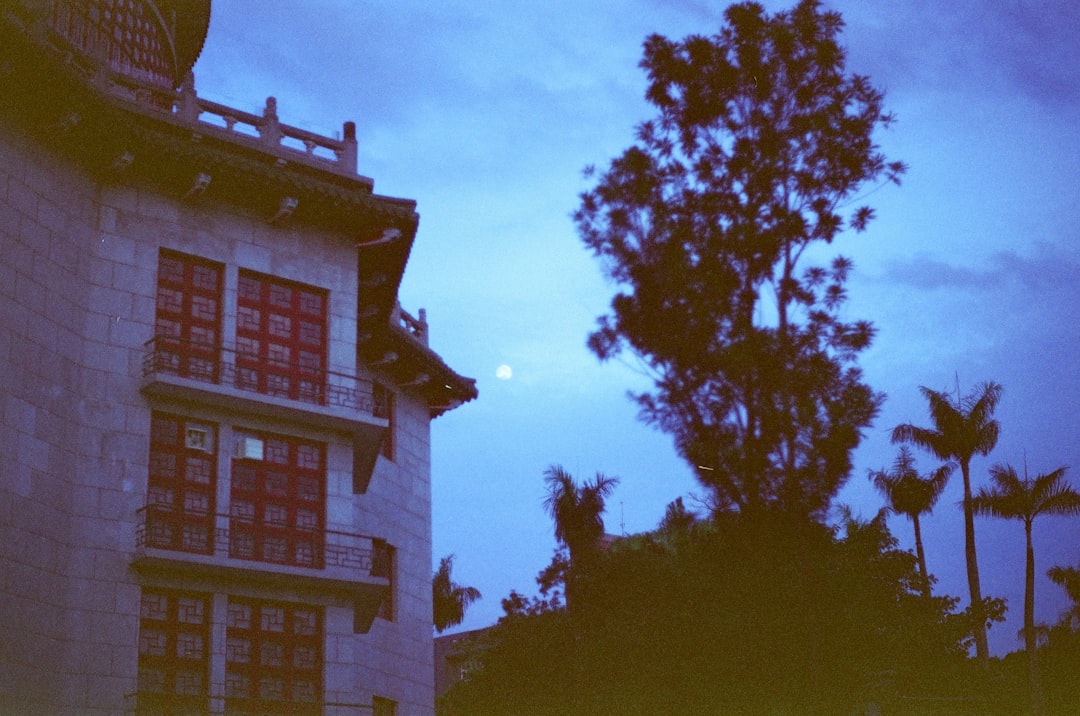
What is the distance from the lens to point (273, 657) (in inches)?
1029

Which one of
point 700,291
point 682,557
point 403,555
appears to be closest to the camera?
point 700,291

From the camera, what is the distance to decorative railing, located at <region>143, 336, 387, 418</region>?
85.8 feet

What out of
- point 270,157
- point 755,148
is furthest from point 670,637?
point 270,157

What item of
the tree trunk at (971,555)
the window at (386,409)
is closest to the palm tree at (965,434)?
the tree trunk at (971,555)

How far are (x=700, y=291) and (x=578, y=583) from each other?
1796 centimetres

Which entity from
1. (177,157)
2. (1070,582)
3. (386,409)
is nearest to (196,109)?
(177,157)

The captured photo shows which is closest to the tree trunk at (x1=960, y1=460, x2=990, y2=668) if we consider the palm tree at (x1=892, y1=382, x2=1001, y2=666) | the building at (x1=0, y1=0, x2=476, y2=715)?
the palm tree at (x1=892, y1=382, x2=1001, y2=666)

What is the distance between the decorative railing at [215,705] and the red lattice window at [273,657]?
0.02 m

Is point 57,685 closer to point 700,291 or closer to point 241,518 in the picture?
point 241,518

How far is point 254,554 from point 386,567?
27.5ft

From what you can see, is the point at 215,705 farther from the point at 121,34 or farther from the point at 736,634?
the point at 121,34

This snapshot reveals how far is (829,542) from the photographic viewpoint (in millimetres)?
22984

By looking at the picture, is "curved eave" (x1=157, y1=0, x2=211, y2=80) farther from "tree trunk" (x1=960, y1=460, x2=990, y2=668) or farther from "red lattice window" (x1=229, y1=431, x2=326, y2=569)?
"tree trunk" (x1=960, y1=460, x2=990, y2=668)

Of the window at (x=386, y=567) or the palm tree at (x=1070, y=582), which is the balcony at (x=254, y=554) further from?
the palm tree at (x=1070, y=582)
